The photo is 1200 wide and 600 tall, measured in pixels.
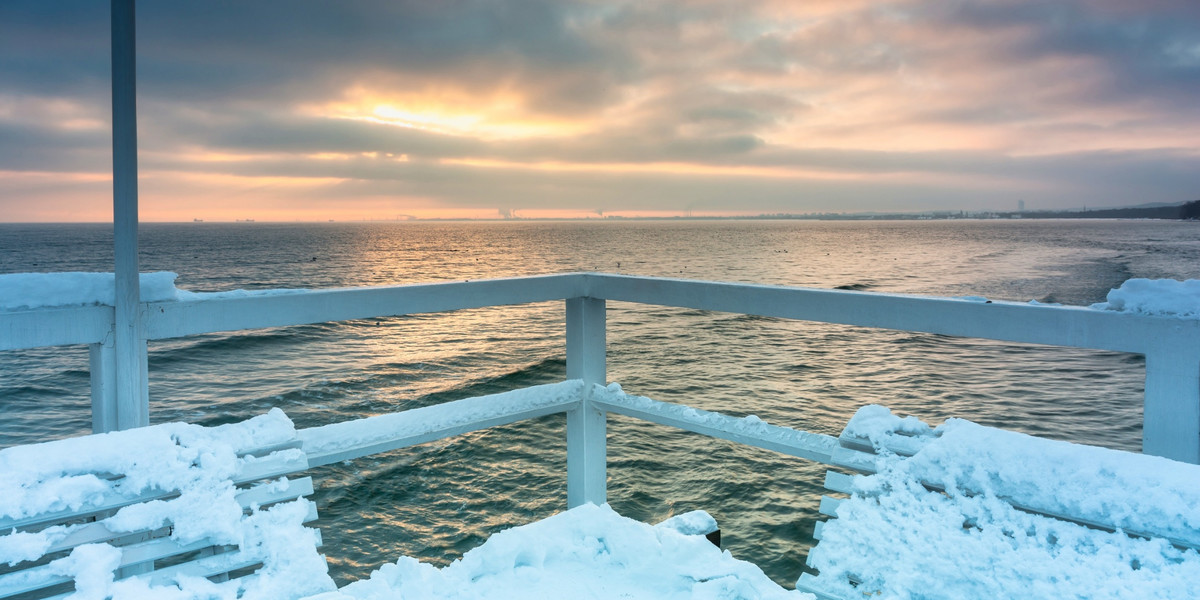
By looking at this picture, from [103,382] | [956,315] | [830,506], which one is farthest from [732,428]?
[103,382]

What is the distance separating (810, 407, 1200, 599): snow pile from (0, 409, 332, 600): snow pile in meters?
1.11

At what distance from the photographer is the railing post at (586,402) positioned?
246 centimetres

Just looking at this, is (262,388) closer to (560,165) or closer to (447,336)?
(447,336)

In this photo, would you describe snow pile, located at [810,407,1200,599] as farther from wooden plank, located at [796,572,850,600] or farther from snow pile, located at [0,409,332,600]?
snow pile, located at [0,409,332,600]

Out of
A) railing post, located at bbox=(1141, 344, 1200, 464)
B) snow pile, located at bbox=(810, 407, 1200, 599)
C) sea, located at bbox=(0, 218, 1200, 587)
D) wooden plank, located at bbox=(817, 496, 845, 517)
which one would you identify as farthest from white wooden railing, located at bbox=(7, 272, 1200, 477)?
sea, located at bbox=(0, 218, 1200, 587)

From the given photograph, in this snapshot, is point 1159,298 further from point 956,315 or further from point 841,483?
point 841,483

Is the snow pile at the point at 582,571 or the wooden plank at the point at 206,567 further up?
the wooden plank at the point at 206,567

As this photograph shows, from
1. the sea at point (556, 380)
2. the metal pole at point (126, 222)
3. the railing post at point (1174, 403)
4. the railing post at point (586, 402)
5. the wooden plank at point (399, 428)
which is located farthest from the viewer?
the sea at point (556, 380)

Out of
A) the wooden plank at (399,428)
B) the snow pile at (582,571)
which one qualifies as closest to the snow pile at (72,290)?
the wooden plank at (399,428)

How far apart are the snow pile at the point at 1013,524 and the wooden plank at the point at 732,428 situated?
0.30 meters

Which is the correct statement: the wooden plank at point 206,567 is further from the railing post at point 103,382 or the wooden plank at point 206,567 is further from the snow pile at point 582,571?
the railing post at point 103,382

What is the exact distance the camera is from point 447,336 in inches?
884

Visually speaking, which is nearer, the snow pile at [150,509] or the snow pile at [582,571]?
the snow pile at [150,509]

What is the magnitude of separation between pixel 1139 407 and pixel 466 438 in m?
13.2
